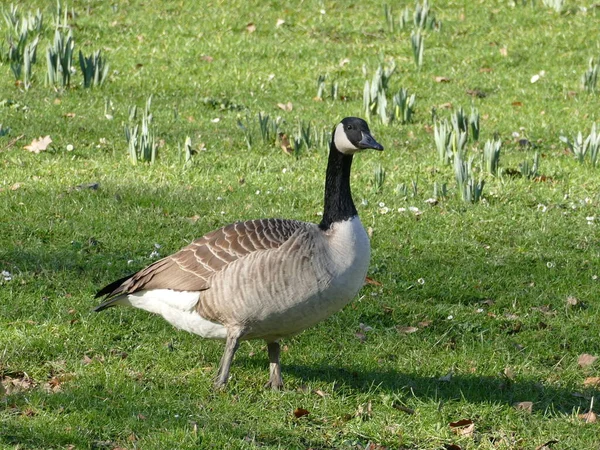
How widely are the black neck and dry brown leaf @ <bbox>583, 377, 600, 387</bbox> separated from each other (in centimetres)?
201

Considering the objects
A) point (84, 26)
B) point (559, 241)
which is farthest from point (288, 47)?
point (559, 241)

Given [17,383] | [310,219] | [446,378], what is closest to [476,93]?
[310,219]

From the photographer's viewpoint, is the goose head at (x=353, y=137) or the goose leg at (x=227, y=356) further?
the goose head at (x=353, y=137)

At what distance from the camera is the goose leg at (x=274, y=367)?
5.89m

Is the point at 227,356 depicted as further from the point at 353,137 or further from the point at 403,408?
the point at 353,137

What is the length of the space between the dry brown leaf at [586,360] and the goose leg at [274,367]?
2.15 metres

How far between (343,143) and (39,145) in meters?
5.25

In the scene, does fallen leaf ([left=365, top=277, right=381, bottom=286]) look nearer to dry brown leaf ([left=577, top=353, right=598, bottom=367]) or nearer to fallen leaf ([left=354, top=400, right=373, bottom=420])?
dry brown leaf ([left=577, top=353, right=598, bottom=367])

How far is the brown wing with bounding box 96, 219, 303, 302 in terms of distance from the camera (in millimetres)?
5559

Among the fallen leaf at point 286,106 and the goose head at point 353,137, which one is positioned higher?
the goose head at point 353,137

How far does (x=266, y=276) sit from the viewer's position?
17.7 feet

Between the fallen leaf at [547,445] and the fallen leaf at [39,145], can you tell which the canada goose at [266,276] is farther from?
the fallen leaf at [39,145]

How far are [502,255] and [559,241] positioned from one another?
0.67 m

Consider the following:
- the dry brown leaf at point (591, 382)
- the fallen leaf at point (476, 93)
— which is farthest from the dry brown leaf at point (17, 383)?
the fallen leaf at point (476, 93)
